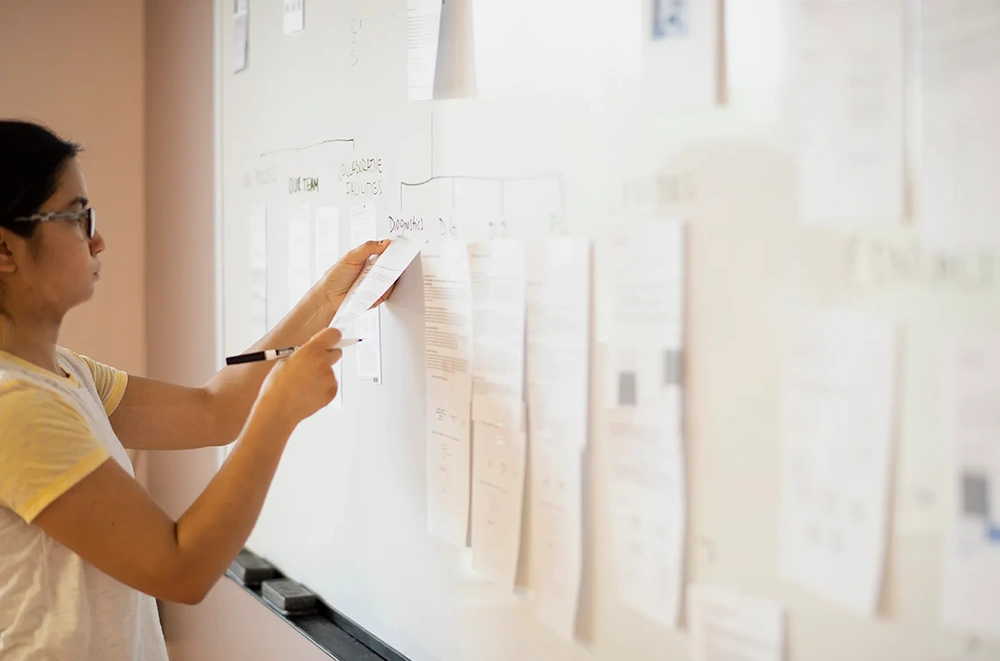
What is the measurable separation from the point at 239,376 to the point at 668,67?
95cm

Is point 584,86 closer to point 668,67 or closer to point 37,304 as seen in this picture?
point 668,67

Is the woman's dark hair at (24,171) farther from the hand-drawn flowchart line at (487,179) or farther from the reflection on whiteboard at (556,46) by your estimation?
the reflection on whiteboard at (556,46)

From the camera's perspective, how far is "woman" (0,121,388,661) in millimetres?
969

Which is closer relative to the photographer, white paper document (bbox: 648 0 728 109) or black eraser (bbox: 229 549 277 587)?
white paper document (bbox: 648 0 728 109)

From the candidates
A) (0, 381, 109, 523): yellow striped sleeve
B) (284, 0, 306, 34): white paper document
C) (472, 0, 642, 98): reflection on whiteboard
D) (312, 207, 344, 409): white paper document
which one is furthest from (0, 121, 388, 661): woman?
(284, 0, 306, 34): white paper document

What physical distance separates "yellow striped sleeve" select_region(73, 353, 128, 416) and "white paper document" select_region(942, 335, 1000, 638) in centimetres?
119

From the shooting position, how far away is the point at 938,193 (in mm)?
636

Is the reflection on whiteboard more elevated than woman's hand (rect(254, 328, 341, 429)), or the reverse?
the reflection on whiteboard

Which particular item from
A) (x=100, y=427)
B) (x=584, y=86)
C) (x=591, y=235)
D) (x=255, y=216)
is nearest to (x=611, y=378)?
(x=591, y=235)

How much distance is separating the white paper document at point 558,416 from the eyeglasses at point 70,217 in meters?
0.63

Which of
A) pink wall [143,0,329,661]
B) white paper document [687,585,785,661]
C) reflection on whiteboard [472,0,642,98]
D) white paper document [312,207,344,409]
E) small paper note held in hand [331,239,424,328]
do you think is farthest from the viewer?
pink wall [143,0,329,661]

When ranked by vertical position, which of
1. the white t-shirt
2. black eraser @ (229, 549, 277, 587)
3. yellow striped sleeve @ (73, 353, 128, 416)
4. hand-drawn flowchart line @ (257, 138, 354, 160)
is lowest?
black eraser @ (229, 549, 277, 587)

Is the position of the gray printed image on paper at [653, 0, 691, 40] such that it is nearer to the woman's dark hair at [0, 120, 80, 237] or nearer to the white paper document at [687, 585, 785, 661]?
the white paper document at [687, 585, 785, 661]

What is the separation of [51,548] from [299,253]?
0.67m
